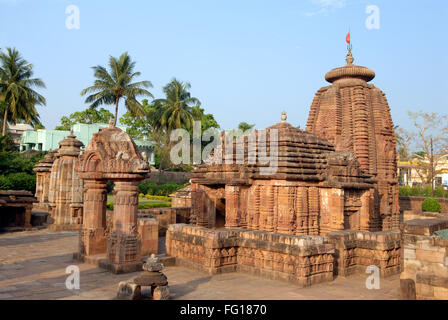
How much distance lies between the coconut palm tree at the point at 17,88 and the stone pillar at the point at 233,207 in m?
31.5

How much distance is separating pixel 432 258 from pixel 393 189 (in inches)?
449

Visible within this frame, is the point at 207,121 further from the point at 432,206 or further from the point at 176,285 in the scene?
the point at 176,285

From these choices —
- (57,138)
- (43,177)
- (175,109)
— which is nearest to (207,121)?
(175,109)

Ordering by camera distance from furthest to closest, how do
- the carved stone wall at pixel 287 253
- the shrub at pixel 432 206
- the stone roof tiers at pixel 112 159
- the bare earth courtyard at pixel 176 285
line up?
1. the shrub at pixel 432 206
2. the stone roof tiers at pixel 112 159
3. the carved stone wall at pixel 287 253
4. the bare earth courtyard at pixel 176 285

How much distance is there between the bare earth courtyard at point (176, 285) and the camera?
24.2ft

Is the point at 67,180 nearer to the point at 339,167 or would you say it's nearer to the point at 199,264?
the point at 199,264

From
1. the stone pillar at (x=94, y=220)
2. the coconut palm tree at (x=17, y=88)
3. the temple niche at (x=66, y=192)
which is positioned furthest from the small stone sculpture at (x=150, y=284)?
the coconut palm tree at (x=17, y=88)

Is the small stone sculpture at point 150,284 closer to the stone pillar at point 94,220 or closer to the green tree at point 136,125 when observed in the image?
the stone pillar at point 94,220

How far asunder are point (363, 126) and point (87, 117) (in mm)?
47632

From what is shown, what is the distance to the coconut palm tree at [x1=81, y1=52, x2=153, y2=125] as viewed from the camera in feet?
122

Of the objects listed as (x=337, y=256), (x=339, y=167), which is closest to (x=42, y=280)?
(x=337, y=256)

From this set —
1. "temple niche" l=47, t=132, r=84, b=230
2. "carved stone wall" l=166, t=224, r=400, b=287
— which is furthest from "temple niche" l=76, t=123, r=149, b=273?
"temple niche" l=47, t=132, r=84, b=230

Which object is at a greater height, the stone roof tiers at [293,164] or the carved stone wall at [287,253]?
the stone roof tiers at [293,164]

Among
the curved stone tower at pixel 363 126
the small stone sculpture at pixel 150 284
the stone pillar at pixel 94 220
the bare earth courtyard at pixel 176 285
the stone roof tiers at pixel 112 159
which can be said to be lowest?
the bare earth courtyard at pixel 176 285
